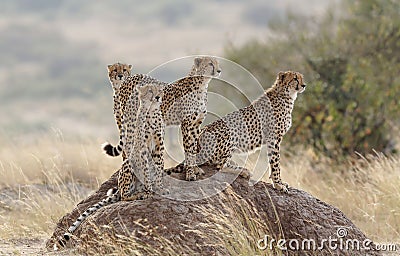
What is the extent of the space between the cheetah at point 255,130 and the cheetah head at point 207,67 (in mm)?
493

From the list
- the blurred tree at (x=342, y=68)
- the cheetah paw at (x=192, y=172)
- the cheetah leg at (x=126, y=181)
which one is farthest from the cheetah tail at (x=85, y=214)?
the blurred tree at (x=342, y=68)

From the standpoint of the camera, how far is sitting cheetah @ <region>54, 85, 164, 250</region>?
512cm

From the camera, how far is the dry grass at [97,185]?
7172 millimetres

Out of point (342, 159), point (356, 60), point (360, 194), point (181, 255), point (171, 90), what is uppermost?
point (356, 60)

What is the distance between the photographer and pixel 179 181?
18.1 ft

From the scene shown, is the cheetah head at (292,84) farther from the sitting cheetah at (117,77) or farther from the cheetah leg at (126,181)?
the cheetah leg at (126,181)

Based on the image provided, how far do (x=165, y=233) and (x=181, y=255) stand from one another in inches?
8.9

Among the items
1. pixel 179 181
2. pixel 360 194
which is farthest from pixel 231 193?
pixel 360 194

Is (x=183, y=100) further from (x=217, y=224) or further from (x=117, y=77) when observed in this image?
(x=217, y=224)

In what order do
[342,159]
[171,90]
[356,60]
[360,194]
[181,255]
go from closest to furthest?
[181,255] < [171,90] < [360,194] < [342,159] < [356,60]

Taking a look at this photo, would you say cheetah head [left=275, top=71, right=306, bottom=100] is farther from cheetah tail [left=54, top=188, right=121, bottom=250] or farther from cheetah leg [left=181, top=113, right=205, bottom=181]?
cheetah tail [left=54, top=188, right=121, bottom=250]

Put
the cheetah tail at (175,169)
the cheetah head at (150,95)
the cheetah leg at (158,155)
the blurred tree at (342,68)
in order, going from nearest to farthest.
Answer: the cheetah head at (150,95) < the cheetah leg at (158,155) < the cheetah tail at (175,169) < the blurred tree at (342,68)

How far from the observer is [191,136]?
5305mm

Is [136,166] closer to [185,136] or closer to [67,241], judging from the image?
[185,136]
